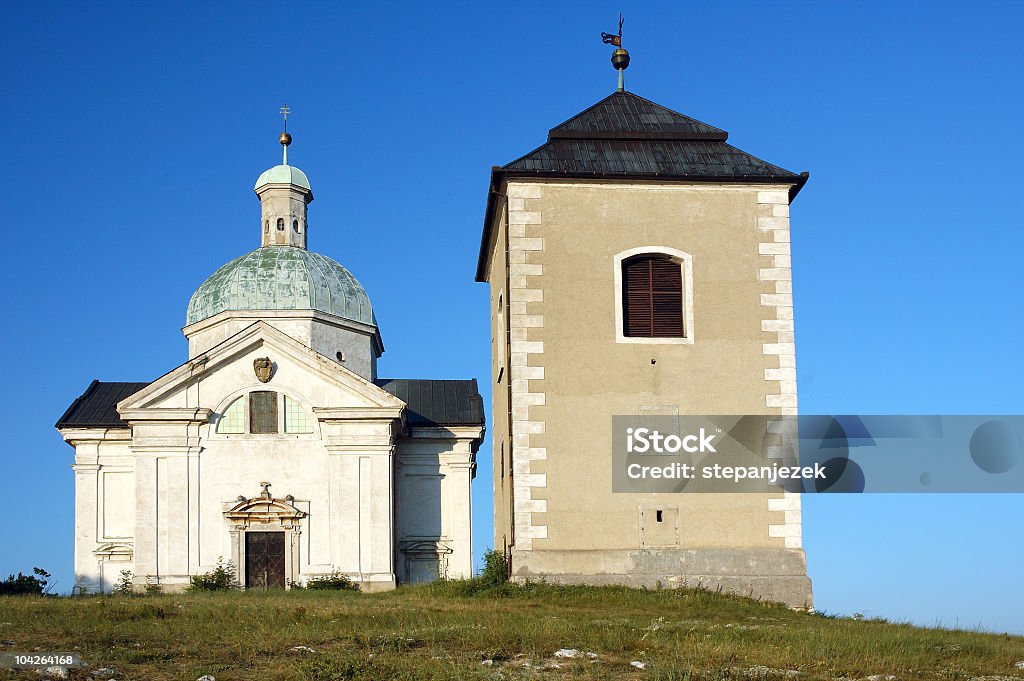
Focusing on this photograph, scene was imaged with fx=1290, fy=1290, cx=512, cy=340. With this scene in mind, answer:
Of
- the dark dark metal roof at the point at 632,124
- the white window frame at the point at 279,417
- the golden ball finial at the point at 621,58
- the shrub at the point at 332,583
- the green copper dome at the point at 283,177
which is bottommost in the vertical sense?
the shrub at the point at 332,583

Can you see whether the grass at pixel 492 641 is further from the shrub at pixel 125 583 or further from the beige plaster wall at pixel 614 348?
the shrub at pixel 125 583

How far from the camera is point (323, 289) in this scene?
146ft

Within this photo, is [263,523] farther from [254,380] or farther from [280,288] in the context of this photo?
[280,288]

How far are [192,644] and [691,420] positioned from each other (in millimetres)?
10854

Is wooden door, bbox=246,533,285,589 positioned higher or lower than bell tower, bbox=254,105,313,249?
lower

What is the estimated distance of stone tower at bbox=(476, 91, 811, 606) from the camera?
2269cm

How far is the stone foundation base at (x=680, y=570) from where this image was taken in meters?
22.4

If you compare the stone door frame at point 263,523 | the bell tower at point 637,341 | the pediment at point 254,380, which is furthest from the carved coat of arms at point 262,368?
the bell tower at point 637,341

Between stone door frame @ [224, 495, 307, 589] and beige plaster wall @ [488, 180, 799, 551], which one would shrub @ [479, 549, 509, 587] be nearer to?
beige plaster wall @ [488, 180, 799, 551]

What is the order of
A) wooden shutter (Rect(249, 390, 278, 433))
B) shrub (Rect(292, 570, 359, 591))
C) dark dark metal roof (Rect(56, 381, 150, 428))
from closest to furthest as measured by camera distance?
shrub (Rect(292, 570, 359, 591))
wooden shutter (Rect(249, 390, 278, 433))
dark dark metal roof (Rect(56, 381, 150, 428))

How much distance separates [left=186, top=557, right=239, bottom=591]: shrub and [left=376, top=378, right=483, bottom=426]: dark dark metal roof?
756 cm

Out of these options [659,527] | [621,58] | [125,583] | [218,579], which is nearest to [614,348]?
[659,527]

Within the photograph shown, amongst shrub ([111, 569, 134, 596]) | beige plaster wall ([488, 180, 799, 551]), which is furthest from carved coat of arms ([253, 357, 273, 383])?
beige plaster wall ([488, 180, 799, 551])

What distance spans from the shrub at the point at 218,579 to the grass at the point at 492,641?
14734 mm
